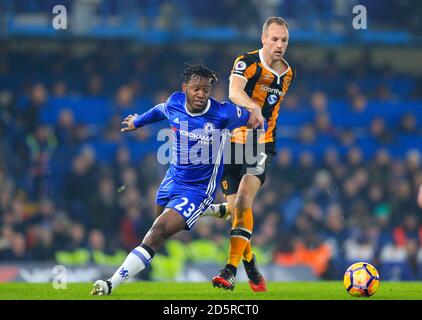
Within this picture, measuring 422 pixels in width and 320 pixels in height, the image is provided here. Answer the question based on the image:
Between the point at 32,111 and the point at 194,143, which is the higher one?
the point at 32,111

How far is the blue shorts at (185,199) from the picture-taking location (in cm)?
899

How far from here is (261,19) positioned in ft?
70.7

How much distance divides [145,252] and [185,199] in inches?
25.8

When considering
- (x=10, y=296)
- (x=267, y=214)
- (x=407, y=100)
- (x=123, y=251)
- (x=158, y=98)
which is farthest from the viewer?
(x=407, y=100)

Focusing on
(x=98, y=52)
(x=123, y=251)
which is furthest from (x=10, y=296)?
(x=98, y=52)

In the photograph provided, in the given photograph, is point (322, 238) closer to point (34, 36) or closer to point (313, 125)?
point (313, 125)

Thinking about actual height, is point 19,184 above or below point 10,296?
above

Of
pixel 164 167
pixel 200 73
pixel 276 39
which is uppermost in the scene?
pixel 164 167

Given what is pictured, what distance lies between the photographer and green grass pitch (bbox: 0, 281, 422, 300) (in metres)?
9.13

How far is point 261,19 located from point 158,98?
11.5ft

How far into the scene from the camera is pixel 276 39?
31.9ft

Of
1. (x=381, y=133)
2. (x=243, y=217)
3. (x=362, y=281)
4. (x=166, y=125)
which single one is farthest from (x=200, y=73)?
(x=381, y=133)

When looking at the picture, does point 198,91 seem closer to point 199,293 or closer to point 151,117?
point 151,117

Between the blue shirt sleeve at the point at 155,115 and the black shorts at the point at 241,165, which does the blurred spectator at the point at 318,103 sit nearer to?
the black shorts at the point at 241,165
